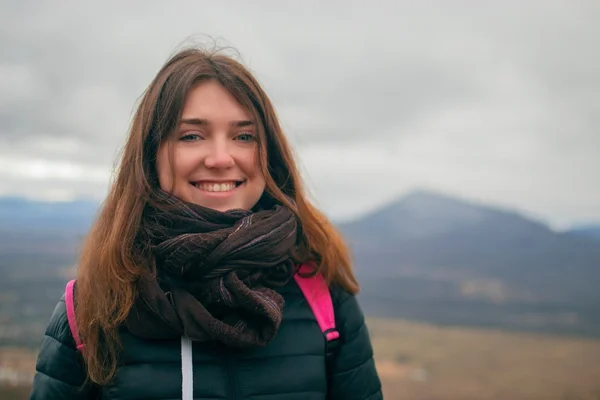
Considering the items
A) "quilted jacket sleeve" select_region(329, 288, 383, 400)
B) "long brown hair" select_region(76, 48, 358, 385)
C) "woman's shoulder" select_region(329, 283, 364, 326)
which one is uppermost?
"long brown hair" select_region(76, 48, 358, 385)

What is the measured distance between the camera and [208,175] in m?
1.88

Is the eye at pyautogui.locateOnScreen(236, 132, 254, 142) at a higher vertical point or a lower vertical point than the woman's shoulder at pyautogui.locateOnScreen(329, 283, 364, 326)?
higher

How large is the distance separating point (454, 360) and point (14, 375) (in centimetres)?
1781

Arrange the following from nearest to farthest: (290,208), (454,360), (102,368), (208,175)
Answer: (102,368) < (208,175) < (290,208) < (454,360)

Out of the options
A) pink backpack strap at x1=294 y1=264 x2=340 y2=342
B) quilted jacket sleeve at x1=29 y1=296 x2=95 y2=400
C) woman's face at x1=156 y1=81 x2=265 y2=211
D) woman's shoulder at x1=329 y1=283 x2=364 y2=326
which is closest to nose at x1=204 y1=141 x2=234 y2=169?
woman's face at x1=156 y1=81 x2=265 y2=211

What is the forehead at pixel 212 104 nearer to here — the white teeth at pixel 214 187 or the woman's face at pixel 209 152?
the woman's face at pixel 209 152

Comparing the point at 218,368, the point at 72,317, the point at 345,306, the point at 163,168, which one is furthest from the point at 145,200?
the point at 345,306

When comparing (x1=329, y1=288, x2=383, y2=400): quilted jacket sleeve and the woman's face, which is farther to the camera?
(x1=329, y1=288, x2=383, y2=400): quilted jacket sleeve

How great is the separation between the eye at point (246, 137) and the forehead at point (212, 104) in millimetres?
64

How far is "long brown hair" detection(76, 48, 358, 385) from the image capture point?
1781 millimetres

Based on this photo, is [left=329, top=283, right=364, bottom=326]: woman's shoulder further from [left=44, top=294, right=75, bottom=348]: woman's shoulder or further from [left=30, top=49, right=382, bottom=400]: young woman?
[left=44, top=294, right=75, bottom=348]: woman's shoulder

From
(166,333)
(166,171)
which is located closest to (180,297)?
(166,333)

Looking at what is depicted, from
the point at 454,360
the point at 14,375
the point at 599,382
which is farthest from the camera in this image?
the point at 454,360

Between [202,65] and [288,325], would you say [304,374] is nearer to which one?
[288,325]
